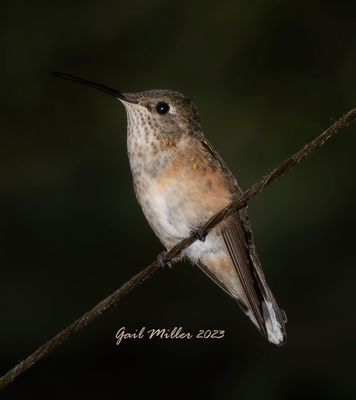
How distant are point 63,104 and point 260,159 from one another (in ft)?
6.66

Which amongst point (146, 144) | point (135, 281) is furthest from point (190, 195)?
point (135, 281)

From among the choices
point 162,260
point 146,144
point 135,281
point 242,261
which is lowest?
point 242,261

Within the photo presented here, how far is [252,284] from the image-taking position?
160 inches

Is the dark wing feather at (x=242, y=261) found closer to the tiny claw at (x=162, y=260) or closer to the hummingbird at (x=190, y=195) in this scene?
the hummingbird at (x=190, y=195)

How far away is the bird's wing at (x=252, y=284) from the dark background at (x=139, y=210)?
2303 millimetres

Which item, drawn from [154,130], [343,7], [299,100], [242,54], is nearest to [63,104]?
[242,54]

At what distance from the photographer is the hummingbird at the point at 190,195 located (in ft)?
13.2

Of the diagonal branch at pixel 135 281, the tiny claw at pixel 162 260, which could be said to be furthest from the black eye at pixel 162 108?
the diagonal branch at pixel 135 281

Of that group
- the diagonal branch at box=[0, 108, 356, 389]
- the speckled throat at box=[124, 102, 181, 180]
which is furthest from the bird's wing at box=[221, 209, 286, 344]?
the diagonal branch at box=[0, 108, 356, 389]

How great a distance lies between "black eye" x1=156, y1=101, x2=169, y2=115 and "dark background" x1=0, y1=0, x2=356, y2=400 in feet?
7.02

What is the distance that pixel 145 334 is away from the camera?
652 centimetres

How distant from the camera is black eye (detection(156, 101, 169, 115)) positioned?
4.33 m

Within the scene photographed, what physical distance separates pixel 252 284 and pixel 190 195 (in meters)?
0.53

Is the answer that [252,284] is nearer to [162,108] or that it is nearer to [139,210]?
[162,108]
